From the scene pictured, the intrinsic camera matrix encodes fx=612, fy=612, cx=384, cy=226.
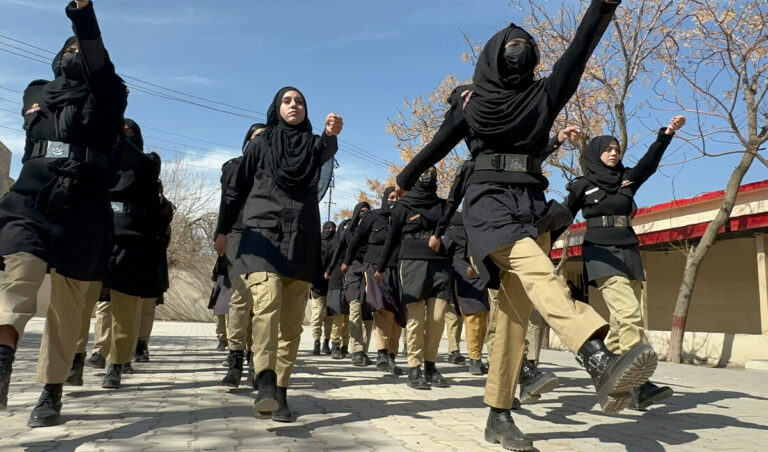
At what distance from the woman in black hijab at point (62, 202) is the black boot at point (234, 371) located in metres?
2.02

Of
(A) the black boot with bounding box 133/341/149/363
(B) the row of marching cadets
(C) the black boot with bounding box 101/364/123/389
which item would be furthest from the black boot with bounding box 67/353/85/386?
(A) the black boot with bounding box 133/341/149/363

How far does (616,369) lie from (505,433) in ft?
3.13

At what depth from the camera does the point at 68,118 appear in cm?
397

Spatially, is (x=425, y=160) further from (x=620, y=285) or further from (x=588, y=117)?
(x=588, y=117)

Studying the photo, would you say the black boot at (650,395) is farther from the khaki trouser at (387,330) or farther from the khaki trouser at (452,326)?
the khaki trouser at (452,326)

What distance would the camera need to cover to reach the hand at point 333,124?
4.34 meters

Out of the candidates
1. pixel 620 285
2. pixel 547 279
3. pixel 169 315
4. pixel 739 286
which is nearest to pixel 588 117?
pixel 739 286

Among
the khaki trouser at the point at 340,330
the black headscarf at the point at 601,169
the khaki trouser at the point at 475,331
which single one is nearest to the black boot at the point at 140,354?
the khaki trouser at the point at 340,330

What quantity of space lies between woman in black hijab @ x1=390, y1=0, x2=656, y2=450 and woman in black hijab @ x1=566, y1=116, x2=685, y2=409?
2055 millimetres

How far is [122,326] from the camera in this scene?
5.65m

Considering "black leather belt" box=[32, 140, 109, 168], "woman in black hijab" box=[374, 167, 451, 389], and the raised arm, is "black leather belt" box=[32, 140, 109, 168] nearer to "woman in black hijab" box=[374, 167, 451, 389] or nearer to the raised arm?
the raised arm

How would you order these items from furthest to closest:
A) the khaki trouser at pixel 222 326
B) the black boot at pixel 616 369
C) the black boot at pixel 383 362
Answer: the khaki trouser at pixel 222 326 < the black boot at pixel 383 362 < the black boot at pixel 616 369

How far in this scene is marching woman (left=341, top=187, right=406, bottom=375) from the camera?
321 inches

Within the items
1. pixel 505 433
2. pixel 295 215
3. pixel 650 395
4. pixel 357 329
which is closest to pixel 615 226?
pixel 650 395
